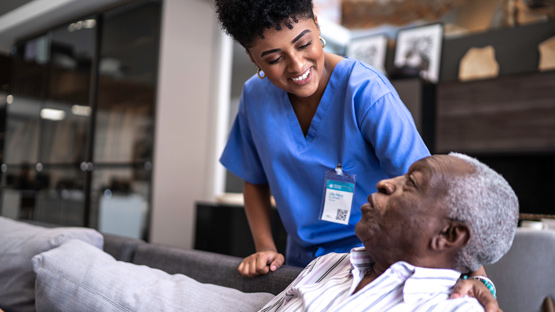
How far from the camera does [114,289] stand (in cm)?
118

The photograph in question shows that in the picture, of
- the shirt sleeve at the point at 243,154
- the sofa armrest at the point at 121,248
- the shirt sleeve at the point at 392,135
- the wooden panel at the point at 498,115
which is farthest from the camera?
the wooden panel at the point at 498,115

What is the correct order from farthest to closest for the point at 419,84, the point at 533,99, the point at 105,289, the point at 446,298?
the point at 419,84
the point at 533,99
the point at 105,289
the point at 446,298

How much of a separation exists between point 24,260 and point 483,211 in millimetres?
1443

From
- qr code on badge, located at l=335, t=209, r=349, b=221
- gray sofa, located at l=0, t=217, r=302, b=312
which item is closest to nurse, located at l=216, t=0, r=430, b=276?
qr code on badge, located at l=335, t=209, r=349, b=221

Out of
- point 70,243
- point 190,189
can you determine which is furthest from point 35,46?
point 70,243

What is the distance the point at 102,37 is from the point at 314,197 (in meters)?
3.87

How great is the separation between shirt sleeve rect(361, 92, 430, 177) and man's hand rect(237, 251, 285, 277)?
15.5 inches

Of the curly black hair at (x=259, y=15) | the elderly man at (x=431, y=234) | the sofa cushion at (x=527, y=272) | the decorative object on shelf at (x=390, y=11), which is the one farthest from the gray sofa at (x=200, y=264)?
the decorative object on shelf at (x=390, y=11)

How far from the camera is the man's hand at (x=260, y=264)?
4.10 feet

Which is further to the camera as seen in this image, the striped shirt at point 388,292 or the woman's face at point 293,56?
the woman's face at point 293,56

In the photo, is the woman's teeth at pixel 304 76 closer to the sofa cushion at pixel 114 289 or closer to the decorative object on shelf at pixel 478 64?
the sofa cushion at pixel 114 289

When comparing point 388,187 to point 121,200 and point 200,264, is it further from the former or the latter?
point 121,200

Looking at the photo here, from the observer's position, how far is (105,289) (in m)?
1.19

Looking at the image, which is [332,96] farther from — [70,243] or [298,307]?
[70,243]
